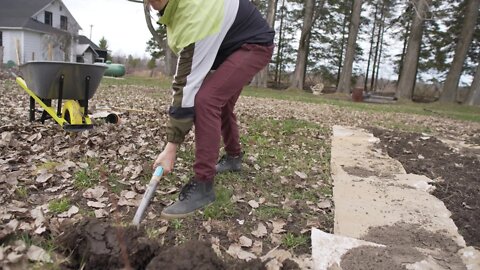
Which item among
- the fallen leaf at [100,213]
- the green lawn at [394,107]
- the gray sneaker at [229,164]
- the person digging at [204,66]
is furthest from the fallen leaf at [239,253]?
the green lawn at [394,107]

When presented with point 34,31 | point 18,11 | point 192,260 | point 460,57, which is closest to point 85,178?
point 192,260

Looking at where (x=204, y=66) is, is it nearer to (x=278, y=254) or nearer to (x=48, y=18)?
(x=278, y=254)

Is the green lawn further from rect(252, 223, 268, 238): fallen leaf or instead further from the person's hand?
the person's hand

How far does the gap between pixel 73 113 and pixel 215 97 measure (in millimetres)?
2502

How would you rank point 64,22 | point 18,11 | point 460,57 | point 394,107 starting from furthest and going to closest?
point 64,22 < point 18,11 < point 460,57 < point 394,107

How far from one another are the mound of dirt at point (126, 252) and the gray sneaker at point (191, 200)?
614mm

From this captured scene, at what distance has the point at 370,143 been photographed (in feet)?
17.7

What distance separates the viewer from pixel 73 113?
14.1 ft

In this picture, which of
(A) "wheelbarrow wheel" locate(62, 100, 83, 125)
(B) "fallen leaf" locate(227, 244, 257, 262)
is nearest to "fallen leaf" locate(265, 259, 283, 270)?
(B) "fallen leaf" locate(227, 244, 257, 262)

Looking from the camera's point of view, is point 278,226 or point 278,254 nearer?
point 278,254

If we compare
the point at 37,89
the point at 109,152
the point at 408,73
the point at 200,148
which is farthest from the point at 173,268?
the point at 408,73

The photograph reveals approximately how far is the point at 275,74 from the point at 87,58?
18.7 m

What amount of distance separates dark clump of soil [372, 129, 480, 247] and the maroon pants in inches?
64.8

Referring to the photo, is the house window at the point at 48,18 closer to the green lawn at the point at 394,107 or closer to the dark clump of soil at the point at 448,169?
the green lawn at the point at 394,107
